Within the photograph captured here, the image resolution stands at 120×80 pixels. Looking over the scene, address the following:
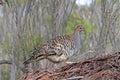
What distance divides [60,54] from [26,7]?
1685mm

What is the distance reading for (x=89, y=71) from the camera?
5.37 m

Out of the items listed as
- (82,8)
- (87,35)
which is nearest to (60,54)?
(87,35)

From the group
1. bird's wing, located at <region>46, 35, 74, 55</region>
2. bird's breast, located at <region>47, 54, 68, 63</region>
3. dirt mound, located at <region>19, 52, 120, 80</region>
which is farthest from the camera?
bird's breast, located at <region>47, 54, 68, 63</region>

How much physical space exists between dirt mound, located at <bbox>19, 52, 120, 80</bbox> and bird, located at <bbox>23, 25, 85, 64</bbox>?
344 cm

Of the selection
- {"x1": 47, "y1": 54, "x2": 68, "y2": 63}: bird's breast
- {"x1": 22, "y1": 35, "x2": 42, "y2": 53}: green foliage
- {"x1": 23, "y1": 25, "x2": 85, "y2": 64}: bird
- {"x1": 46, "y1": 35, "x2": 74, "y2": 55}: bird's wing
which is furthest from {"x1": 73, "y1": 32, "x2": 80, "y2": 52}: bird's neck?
{"x1": 22, "y1": 35, "x2": 42, "y2": 53}: green foliage

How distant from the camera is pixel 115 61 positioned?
17.9 ft

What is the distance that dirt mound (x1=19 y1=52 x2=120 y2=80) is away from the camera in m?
5.14

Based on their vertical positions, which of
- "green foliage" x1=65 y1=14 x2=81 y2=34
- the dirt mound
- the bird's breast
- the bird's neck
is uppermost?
"green foliage" x1=65 y1=14 x2=81 y2=34

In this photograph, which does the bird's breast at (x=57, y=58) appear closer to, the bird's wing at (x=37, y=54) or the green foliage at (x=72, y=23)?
the bird's wing at (x=37, y=54)

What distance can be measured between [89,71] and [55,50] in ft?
13.8

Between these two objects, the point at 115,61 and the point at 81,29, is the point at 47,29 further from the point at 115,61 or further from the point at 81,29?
the point at 115,61

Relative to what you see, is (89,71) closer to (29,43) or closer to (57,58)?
(57,58)

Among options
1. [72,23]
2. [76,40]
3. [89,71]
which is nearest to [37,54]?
[76,40]

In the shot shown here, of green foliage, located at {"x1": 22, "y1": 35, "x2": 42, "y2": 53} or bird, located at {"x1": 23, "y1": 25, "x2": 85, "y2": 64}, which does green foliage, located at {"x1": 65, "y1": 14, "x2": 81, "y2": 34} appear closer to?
green foliage, located at {"x1": 22, "y1": 35, "x2": 42, "y2": 53}
